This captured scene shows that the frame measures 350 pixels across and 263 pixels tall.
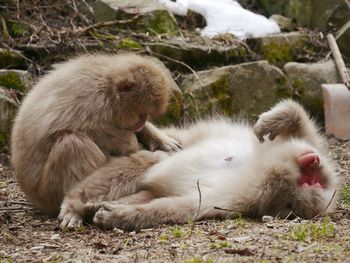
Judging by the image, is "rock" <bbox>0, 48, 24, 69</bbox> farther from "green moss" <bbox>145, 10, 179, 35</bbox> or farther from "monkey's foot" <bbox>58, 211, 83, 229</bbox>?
"monkey's foot" <bbox>58, 211, 83, 229</bbox>

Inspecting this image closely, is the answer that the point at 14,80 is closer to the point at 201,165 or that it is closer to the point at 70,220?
the point at 201,165

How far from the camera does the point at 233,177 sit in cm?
515

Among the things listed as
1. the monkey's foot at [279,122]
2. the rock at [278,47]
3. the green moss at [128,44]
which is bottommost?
the rock at [278,47]

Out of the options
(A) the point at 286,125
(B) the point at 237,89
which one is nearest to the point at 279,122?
(A) the point at 286,125

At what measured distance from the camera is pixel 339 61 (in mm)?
10227

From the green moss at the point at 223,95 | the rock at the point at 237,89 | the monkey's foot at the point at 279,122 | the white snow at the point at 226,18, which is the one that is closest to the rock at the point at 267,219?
the monkey's foot at the point at 279,122

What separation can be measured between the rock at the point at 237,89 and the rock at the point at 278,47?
1.05 meters

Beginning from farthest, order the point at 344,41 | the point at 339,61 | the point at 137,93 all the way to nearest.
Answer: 1. the point at 344,41
2. the point at 339,61
3. the point at 137,93

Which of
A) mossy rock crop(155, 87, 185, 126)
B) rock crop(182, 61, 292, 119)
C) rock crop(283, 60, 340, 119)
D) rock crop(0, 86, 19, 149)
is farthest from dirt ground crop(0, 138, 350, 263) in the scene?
rock crop(283, 60, 340, 119)

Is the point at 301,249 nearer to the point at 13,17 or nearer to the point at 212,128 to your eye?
the point at 212,128

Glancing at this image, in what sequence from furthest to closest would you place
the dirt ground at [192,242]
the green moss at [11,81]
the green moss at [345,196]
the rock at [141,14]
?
the rock at [141,14]
the green moss at [11,81]
the green moss at [345,196]
the dirt ground at [192,242]

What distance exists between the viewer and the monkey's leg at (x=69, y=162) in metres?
5.22

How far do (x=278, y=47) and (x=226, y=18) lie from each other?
1.19 m

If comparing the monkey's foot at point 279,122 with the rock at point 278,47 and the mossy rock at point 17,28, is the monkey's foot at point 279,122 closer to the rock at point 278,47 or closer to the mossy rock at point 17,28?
the mossy rock at point 17,28
